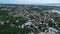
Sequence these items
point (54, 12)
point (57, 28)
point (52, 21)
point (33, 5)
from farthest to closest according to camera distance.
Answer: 1. point (33, 5)
2. point (54, 12)
3. point (52, 21)
4. point (57, 28)

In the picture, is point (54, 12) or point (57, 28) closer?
point (57, 28)

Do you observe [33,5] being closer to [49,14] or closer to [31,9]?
[31,9]

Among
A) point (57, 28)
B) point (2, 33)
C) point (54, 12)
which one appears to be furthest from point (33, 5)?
point (2, 33)

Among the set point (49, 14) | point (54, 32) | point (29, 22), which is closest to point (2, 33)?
point (29, 22)

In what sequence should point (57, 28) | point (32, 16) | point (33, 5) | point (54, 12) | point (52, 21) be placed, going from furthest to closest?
point (33, 5), point (54, 12), point (32, 16), point (52, 21), point (57, 28)

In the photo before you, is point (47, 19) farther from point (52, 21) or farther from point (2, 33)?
point (2, 33)

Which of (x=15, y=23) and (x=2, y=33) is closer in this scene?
(x=2, y=33)

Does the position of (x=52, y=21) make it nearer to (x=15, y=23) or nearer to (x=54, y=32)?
(x=54, y=32)

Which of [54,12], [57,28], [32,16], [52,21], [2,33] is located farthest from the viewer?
[54,12]

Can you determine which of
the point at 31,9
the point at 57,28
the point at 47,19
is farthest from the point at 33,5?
the point at 57,28

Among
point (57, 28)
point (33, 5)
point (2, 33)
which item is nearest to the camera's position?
point (2, 33)
